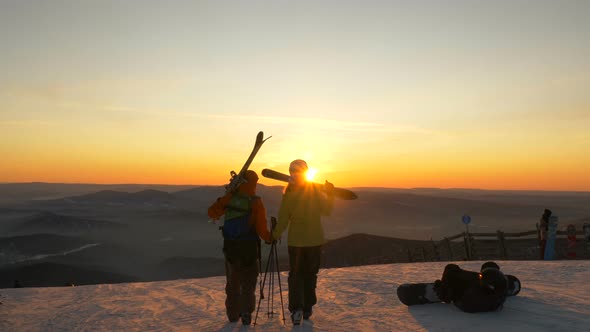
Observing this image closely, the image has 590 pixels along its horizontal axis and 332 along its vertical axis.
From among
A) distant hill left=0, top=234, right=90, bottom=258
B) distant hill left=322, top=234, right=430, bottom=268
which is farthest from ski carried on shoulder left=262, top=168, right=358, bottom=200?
distant hill left=0, top=234, right=90, bottom=258

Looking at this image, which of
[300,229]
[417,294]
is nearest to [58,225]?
[300,229]

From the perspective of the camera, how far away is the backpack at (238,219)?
20.4ft

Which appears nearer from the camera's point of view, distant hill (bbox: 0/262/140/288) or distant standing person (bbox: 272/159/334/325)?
distant standing person (bbox: 272/159/334/325)

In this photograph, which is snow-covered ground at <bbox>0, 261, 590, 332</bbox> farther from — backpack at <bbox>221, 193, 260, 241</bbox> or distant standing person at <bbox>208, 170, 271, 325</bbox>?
backpack at <bbox>221, 193, 260, 241</bbox>

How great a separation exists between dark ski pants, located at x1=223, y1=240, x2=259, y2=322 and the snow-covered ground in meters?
0.37

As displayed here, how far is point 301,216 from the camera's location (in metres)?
6.22

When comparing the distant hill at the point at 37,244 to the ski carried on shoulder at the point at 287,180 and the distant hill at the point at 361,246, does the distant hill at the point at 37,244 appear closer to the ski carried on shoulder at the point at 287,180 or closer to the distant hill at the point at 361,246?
the distant hill at the point at 361,246

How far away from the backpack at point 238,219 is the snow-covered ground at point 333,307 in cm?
135

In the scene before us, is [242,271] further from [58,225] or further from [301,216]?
[58,225]

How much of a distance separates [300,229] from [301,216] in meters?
0.19

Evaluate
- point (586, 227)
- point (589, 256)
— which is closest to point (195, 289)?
point (586, 227)

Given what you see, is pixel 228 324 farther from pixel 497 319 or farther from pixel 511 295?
pixel 511 295

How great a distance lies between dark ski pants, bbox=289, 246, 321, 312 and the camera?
621 centimetres

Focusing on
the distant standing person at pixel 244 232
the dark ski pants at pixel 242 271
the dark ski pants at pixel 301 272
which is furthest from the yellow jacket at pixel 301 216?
the dark ski pants at pixel 242 271
